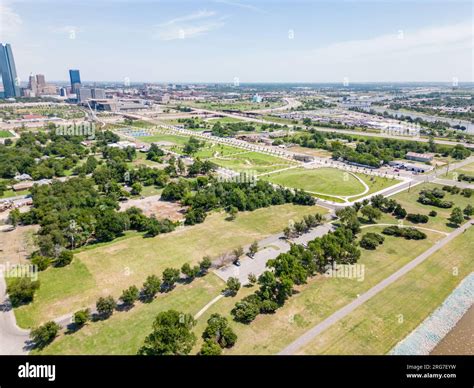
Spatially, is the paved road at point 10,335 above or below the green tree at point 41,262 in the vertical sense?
below

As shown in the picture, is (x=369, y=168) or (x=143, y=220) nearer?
(x=143, y=220)

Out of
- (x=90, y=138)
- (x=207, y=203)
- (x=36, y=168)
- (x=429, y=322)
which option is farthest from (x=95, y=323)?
(x=90, y=138)

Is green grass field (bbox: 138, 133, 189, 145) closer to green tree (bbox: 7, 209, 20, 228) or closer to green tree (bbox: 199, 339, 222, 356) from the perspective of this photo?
A: green tree (bbox: 7, 209, 20, 228)

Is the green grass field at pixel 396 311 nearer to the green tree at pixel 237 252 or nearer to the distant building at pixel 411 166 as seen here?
the green tree at pixel 237 252

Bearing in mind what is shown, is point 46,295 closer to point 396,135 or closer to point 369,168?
point 369,168

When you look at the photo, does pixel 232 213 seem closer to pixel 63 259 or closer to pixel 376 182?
pixel 63 259

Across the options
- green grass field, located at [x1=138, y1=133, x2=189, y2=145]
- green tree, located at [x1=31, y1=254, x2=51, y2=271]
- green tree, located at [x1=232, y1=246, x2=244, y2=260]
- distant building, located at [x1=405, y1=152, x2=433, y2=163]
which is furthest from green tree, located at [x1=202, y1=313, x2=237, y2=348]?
green grass field, located at [x1=138, y1=133, x2=189, y2=145]

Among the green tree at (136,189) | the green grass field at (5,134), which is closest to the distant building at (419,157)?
the green tree at (136,189)
